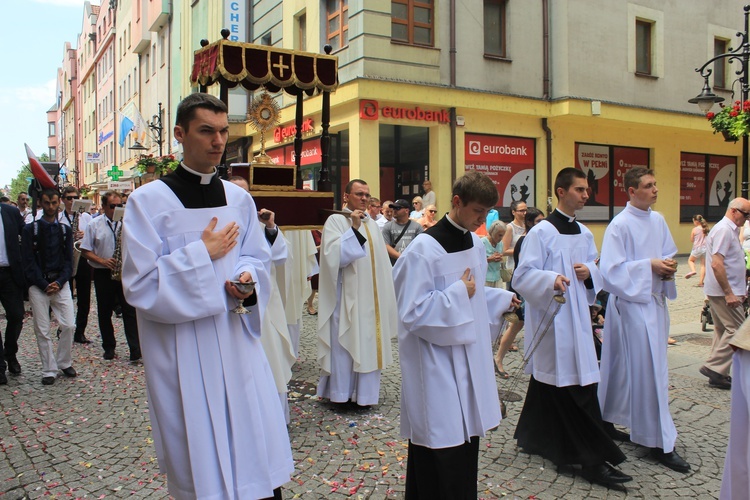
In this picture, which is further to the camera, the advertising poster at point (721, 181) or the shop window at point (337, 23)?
the advertising poster at point (721, 181)

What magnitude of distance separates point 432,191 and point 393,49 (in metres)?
3.39

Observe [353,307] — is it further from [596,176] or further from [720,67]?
[720,67]

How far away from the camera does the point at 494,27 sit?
16609 mm

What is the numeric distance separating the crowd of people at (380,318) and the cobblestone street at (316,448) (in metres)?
0.19

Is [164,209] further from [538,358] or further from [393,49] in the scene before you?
[393,49]

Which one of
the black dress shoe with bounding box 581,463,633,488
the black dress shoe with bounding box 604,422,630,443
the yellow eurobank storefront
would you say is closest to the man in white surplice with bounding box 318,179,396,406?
the black dress shoe with bounding box 604,422,630,443

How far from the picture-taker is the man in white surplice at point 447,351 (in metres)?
3.34

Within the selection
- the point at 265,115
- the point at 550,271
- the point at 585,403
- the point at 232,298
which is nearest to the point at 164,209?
the point at 232,298

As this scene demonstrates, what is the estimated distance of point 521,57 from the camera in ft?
55.1

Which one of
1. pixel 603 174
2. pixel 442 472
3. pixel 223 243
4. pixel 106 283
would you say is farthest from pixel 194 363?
pixel 603 174

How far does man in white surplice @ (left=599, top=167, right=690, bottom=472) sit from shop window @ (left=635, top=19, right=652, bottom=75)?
51.7 ft

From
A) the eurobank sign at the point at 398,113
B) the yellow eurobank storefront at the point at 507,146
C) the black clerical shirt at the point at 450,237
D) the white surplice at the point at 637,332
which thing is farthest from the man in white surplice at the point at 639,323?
the eurobank sign at the point at 398,113

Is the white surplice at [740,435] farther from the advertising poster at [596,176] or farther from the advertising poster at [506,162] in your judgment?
the advertising poster at [596,176]

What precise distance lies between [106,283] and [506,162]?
11627 mm
